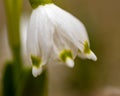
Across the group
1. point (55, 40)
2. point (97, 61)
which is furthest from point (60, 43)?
point (97, 61)

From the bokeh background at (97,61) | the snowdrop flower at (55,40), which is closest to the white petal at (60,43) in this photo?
the snowdrop flower at (55,40)

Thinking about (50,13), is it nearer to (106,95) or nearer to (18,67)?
(18,67)

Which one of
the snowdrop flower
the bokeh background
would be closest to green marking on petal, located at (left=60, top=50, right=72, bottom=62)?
the snowdrop flower

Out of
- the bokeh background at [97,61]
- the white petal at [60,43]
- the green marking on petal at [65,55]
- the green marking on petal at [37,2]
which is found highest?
the green marking on petal at [37,2]

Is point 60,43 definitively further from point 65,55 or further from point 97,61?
point 97,61

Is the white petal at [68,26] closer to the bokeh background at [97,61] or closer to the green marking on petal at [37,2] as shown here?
the green marking on petal at [37,2]

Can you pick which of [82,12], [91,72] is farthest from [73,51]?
[82,12]
